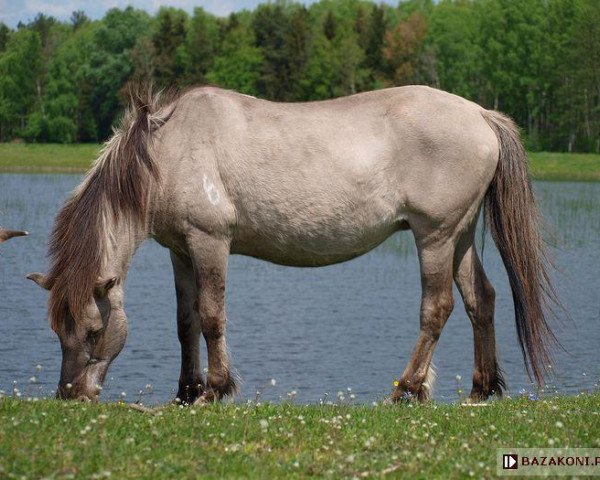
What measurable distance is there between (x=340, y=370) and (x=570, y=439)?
7715mm

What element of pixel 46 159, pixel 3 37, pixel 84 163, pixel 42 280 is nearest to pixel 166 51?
pixel 46 159

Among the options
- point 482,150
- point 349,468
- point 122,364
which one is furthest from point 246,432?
point 122,364

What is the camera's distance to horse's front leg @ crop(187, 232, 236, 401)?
8.16 meters

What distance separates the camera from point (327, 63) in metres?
91.6

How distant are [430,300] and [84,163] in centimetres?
5046

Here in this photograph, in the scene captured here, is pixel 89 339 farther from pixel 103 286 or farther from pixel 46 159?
pixel 46 159

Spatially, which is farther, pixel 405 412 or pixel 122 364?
pixel 122 364

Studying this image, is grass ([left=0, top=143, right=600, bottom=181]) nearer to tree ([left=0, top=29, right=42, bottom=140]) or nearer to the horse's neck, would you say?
tree ([left=0, top=29, right=42, bottom=140])

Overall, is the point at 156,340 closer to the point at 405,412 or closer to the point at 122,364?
the point at 122,364

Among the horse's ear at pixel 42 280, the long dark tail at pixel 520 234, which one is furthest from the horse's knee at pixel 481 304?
the horse's ear at pixel 42 280

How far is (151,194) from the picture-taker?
824 centimetres

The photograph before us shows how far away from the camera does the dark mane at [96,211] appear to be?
7910mm

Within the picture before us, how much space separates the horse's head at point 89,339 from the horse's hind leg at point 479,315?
2.86 m

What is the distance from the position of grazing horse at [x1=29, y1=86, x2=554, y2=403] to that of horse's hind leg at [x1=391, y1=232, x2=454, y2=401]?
0.4 inches
